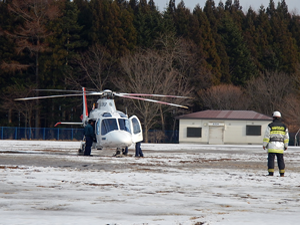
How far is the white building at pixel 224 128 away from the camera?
182 ft

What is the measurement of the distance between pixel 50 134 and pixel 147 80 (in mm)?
13638

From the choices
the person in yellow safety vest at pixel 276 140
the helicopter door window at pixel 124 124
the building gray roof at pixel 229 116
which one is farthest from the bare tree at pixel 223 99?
the person in yellow safety vest at pixel 276 140

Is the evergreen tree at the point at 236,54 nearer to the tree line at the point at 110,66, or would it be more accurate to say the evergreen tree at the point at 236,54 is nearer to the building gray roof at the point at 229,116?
the tree line at the point at 110,66

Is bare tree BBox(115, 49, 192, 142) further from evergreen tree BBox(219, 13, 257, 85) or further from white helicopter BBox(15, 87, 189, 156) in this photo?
white helicopter BBox(15, 87, 189, 156)

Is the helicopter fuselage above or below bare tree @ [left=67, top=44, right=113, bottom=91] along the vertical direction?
below

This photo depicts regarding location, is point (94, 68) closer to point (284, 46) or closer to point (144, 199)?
point (284, 46)

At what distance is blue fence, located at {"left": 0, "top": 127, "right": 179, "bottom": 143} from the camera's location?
2480 inches

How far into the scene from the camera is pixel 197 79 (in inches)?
2778

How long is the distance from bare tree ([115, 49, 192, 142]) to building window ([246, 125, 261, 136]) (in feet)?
34.1

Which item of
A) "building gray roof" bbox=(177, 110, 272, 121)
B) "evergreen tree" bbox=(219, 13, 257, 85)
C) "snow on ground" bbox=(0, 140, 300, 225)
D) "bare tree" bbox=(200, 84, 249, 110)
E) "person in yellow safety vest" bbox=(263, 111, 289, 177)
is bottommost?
"snow on ground" bbox=(0, 140, 300, 225)

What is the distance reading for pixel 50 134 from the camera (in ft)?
211

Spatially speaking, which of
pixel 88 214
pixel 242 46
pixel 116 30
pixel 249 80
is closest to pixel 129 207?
pixel 88 214

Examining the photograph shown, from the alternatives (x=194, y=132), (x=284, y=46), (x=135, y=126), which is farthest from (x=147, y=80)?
(x=135, y=126)

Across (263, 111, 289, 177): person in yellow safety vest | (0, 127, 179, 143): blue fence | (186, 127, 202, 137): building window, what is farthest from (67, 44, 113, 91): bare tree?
(263, 111, 289, 177): person in yellow safety vest
